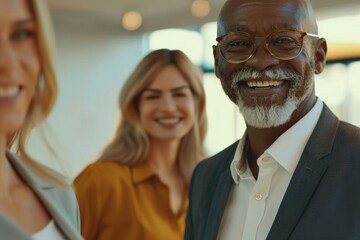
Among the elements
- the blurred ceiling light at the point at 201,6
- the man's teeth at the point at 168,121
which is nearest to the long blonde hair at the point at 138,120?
the man's teeth at the point at 168,121

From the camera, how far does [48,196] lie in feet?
5.17

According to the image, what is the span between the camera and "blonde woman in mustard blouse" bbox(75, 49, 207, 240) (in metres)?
3.11

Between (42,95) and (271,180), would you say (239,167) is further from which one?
(42,95)

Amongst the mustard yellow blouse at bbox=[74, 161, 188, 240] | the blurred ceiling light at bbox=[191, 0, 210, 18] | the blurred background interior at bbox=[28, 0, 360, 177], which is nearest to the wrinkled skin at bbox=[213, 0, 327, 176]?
the mustard yellow blouse at bbox=[74, 161, 188, 240]

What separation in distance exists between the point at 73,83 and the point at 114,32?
1.18 meters

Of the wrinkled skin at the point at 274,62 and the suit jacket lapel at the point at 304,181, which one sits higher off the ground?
the wrinkled skin at the point at 274,62

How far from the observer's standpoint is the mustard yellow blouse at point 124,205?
308cm

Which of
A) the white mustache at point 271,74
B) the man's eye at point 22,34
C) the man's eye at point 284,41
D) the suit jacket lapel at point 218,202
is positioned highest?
the man's eye at point 22,34

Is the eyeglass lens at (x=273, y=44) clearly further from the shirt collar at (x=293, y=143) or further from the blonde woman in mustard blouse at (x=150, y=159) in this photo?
the blonde woman in mustard blouse at (x=150, y=159)

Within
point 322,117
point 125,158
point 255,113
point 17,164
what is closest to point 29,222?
point 17,164

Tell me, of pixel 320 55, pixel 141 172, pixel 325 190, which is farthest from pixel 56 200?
pixel 141 172

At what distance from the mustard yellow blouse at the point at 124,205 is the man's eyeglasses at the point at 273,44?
54.1 inches

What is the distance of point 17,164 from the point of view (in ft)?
5.13

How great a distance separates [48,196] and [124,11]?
708cm
